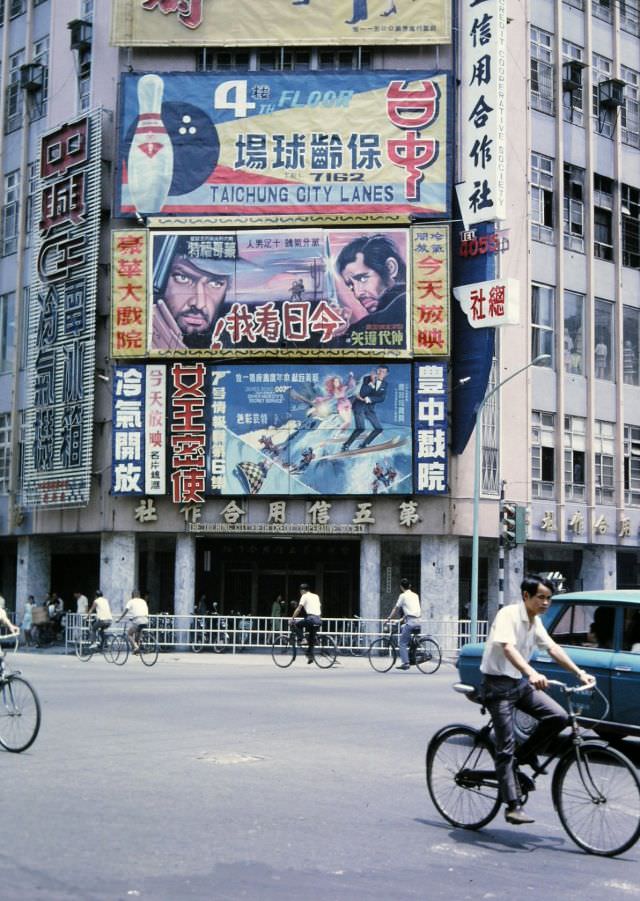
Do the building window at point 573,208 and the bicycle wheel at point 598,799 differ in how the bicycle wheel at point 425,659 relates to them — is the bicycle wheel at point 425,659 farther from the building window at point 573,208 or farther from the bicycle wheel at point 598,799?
the bicycle wheel at point 598,799

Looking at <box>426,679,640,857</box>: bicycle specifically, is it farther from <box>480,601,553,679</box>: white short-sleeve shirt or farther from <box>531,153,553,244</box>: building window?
<box>531,153,553,244</box>: building window

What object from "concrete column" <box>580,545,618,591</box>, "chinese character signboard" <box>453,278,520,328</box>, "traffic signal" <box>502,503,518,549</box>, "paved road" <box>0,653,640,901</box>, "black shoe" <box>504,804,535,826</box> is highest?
"chinese character signboard" <box>453,278,520,328</box>

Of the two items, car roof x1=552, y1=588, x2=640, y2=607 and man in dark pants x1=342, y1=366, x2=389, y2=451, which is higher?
man in dark pants x1=342, y1=366, x2=389, y2=451

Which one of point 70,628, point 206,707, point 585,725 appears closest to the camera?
point 585,725

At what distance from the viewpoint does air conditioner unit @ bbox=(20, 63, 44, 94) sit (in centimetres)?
4497

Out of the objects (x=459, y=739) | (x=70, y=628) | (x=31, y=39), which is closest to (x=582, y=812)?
(x=459, y=739)

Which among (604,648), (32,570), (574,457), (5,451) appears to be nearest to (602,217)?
(574,457)

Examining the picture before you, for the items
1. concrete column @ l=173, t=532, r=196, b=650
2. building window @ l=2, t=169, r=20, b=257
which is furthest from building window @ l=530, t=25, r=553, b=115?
building window @ l=2, t=169, r=20, b=257

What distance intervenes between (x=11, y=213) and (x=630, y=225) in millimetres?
22593

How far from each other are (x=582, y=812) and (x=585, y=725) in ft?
14.2

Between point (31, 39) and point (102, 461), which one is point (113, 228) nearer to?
point (102, 461)

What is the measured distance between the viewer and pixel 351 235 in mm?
37906

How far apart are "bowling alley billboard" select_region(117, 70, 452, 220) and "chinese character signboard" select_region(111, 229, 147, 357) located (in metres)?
1.04

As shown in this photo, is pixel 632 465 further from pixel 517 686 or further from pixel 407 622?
pixel 517 686
